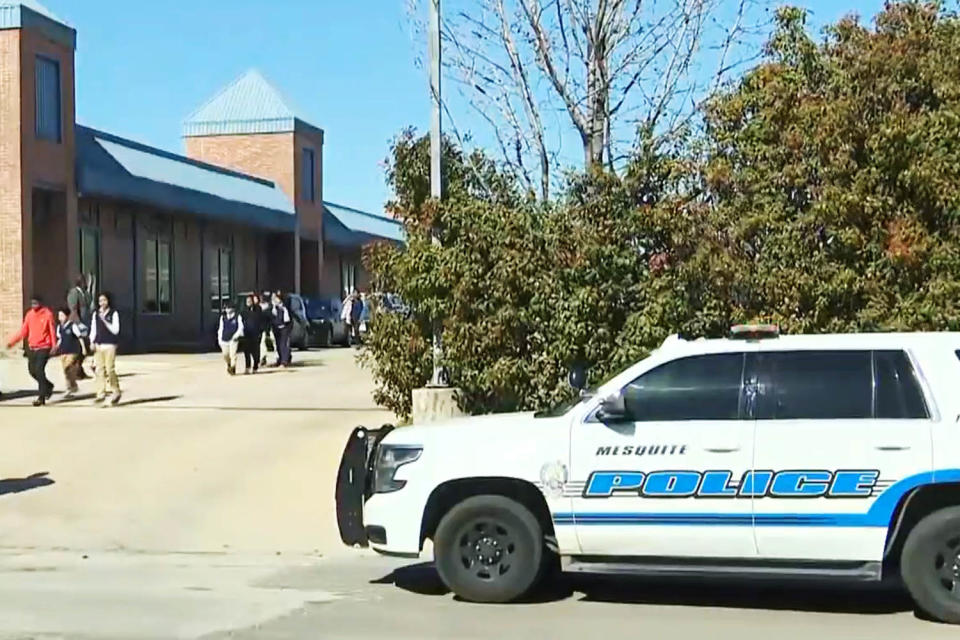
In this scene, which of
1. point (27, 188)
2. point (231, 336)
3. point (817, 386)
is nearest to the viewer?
point (817, 386)

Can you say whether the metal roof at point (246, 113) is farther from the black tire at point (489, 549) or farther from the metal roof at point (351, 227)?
the black tire at point (489, 549)

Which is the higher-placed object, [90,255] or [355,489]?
[90,255]

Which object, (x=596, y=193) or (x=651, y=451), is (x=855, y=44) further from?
(x=651, y=451)

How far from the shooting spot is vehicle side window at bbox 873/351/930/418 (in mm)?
9039

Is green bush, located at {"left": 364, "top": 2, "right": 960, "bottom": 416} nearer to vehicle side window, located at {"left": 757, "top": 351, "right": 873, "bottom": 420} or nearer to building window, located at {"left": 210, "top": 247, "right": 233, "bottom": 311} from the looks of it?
vehicle side window, located at {"left": 757, "top": 351, "right": 873, "bottom": 420}

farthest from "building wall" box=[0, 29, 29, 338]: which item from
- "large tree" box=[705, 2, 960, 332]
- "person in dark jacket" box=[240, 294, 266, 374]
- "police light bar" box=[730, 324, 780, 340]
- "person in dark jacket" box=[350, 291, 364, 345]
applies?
"police light bar" box=[730, 324, 780, 340]

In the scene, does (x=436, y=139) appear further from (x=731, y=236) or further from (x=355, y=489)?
(x=355, y=489)

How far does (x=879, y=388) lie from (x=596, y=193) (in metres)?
6.85

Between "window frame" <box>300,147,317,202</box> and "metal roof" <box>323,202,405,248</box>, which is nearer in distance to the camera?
"window frame" <box>300,147,317,202</box>

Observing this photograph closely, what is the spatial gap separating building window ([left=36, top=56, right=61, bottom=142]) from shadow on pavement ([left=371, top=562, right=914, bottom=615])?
2507 cm

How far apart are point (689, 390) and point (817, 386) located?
0.83 meters

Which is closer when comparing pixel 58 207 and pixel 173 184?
Result: pixel 58 207

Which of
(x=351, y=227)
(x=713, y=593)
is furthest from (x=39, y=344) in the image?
(x=351, y=227)

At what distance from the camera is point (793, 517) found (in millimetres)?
8977
